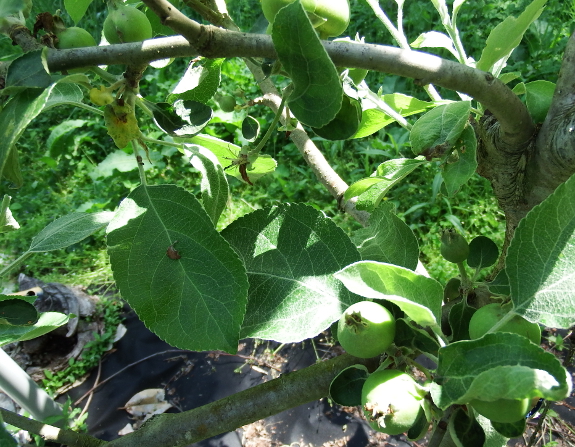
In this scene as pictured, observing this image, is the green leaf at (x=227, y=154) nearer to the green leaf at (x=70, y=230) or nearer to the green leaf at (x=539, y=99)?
the green leaf at (x=70, y=230)

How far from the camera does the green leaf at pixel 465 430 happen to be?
541 millimetres

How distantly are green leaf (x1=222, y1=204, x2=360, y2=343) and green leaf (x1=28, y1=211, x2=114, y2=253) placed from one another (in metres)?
0.24

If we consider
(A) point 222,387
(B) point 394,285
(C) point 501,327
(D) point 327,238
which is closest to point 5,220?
(D) point 327,238

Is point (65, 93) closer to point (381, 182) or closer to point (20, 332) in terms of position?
point (20, 332)

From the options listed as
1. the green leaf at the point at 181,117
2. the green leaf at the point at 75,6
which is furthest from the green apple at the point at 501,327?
the green leaf at the point at 75,6

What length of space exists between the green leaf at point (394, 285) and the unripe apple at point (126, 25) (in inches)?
15.4

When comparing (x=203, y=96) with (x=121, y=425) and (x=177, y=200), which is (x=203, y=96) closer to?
(x=177, y=200)

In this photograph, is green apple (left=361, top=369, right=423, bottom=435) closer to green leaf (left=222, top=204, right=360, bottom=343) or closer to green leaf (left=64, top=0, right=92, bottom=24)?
green leaf (left=222, top=204, right=360, bottom=343)

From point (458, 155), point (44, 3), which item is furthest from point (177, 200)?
point (44, 3)

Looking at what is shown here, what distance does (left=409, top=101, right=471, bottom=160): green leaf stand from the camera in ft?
2.10

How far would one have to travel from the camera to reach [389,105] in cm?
91

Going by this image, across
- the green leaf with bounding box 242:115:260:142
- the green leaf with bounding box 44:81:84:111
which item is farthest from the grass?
the green leaf with bounding box 44:81:84:111

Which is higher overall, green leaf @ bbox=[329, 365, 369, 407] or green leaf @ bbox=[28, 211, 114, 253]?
green leaf @ bbox=[28, 211, 114, 253]

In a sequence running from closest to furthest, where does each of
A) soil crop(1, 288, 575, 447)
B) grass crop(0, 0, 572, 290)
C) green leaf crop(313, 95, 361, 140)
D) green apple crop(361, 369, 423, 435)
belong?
green apple crop(361, 369, 423, 435) → green leaf crop(313, 95, 361, 140) → soil crop(1, 288, 575, 447) → grass crop(0, 0, 572, 290)
